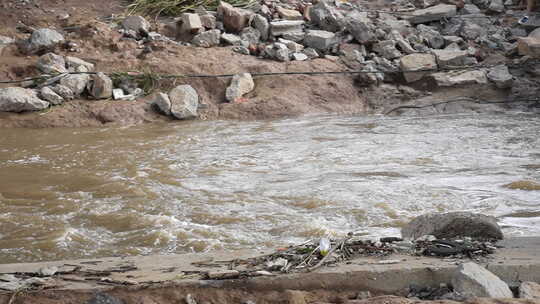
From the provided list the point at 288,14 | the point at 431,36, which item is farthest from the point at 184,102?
the point at 431,36

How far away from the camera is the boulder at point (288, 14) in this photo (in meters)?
10.5

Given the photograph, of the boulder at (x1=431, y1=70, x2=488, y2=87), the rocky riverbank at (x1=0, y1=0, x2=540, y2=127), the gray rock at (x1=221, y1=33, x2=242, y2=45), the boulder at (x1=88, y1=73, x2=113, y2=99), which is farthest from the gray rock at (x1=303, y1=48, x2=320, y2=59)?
the boulder at (x1=88, y1=73, x2=113, y2=99)

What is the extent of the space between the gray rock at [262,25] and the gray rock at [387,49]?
1667 mm

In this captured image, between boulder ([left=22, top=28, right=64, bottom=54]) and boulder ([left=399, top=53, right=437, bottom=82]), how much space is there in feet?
16.3

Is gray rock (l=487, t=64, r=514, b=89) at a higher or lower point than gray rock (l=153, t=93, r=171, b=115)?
higher

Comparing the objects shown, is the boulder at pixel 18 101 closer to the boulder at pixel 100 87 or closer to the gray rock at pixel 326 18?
the boulder at pixel 100 87

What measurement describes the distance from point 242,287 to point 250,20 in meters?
7.91

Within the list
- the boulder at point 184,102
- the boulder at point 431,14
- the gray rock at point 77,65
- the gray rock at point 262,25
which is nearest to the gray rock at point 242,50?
the gray rock at point 262,25

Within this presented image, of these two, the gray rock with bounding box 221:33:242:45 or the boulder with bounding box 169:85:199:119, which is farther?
the gray rock with bounding box 221:33:242:45

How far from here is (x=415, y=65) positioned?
953cm

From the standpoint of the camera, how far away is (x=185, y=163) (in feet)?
21.5

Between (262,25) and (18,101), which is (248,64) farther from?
(18,101)

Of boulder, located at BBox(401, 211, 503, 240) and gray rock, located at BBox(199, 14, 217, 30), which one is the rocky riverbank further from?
boulder, located at BBox(401, 211, 503, 240)

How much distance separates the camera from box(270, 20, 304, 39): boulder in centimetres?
1014
